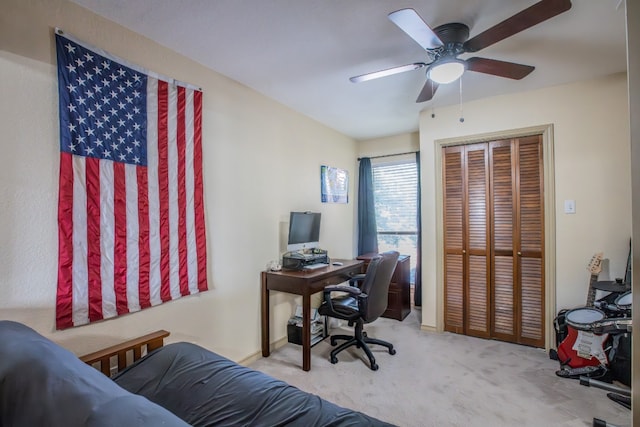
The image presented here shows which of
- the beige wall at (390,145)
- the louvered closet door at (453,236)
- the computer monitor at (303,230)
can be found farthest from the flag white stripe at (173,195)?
the beige wall at (390,145)

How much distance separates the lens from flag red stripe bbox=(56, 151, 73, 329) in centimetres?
153

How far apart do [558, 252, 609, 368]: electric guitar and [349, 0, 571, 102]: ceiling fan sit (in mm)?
1782

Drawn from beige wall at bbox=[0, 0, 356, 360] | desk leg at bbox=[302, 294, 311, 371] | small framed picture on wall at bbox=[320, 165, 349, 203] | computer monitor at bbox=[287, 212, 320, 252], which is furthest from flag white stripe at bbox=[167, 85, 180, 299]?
small framed picture on wall at bbox=[320, 165, 349, 203]

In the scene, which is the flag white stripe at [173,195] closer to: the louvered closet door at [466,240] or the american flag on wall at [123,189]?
the american flag on wall at [123,189]

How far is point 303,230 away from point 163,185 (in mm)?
1425

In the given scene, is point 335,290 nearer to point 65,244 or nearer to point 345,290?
point 345,290

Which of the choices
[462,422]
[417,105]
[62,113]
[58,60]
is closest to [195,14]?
[58,60]

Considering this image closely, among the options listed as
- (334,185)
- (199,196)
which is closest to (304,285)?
(199,196)

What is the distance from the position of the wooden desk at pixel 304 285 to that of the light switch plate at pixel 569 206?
205cm

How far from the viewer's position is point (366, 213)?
171 inches

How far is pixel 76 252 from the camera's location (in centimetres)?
159

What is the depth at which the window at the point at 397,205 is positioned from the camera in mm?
4172

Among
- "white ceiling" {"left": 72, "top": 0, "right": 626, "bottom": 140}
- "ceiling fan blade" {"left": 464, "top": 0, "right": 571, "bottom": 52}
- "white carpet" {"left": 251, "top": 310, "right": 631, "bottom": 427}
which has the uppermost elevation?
"white ceiling" {"left": 72, "top": 0, "right": 626, "bottom": 140}

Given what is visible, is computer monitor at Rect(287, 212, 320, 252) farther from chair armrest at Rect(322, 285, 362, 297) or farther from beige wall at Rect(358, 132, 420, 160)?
beige wall at Rect(358, 132, 420, 160)
